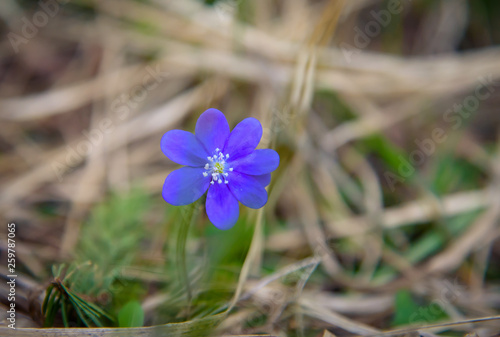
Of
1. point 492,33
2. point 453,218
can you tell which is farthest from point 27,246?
point 492,33

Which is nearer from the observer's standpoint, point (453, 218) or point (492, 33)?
point (453, 218)

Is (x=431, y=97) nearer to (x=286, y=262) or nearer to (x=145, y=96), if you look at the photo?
(x=286, y=262)
